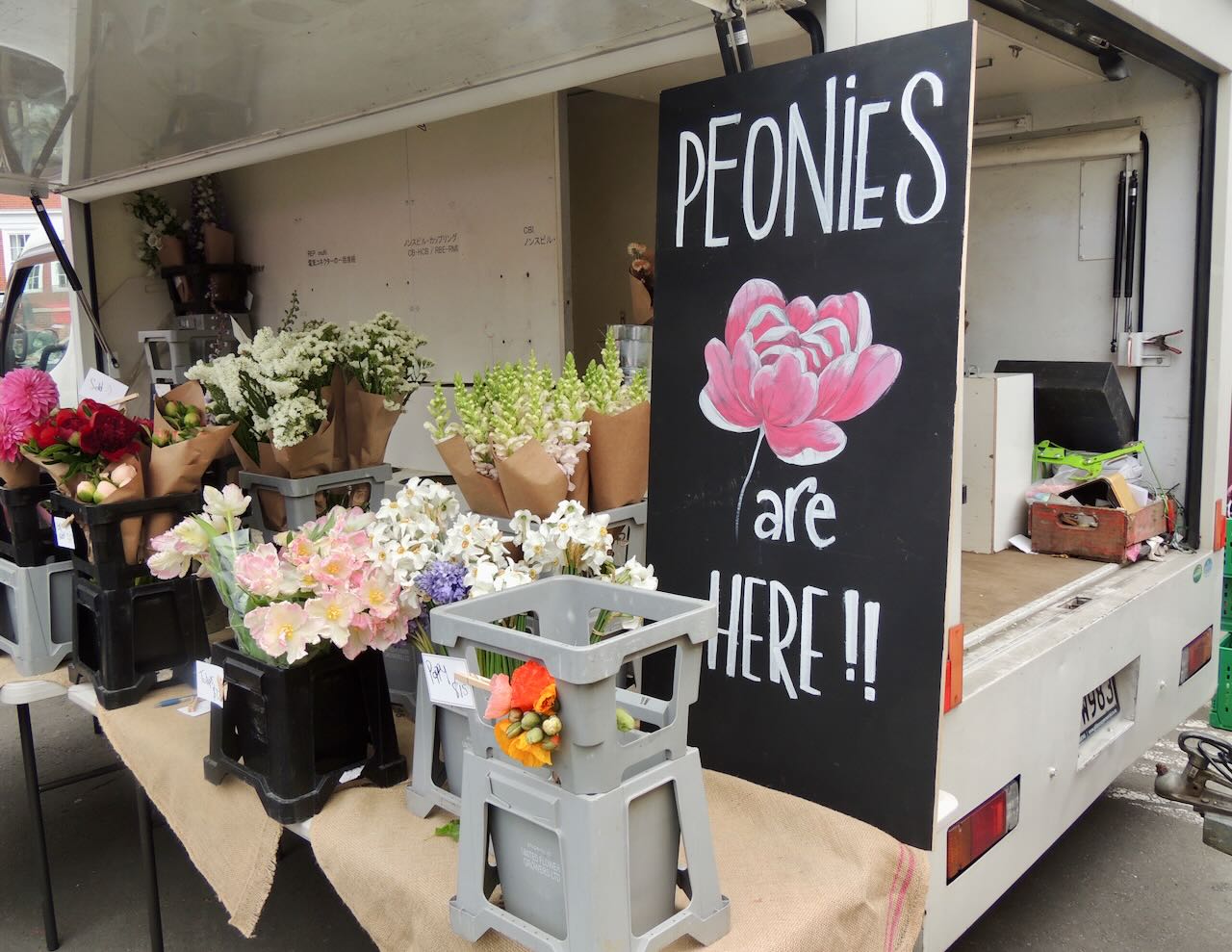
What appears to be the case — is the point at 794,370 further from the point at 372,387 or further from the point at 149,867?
the point at 149,867

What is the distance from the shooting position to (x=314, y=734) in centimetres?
174

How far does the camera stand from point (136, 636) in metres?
2.22

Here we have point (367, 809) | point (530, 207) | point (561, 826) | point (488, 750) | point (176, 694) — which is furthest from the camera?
point (530, 207)

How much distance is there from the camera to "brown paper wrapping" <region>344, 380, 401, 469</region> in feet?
8.50

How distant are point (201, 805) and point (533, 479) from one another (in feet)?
2.95

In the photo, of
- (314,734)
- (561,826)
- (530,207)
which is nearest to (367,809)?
(314,734)

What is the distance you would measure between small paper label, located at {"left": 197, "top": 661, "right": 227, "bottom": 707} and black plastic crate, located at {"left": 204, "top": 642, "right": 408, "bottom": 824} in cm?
1

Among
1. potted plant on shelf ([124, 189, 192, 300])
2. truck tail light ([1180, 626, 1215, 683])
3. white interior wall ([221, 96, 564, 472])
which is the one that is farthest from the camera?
potted plant on shelf ([124, 189, 192, 300])

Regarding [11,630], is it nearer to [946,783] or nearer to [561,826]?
[561,826]

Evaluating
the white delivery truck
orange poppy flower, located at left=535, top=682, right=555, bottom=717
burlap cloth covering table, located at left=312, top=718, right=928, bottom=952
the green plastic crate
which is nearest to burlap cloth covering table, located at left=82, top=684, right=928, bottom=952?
burlap cloth covering table, located at left=312, top=718, right=928, bottom=952

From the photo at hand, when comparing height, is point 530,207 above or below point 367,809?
above

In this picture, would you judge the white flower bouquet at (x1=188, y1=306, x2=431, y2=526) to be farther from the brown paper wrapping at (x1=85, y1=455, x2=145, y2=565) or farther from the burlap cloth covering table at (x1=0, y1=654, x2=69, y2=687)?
the burlap cloth covering table at (x1=0, y1=654, x2=69, y2=687)

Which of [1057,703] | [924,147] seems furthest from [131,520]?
[1057,703]

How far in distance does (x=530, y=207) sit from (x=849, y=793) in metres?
2.94
